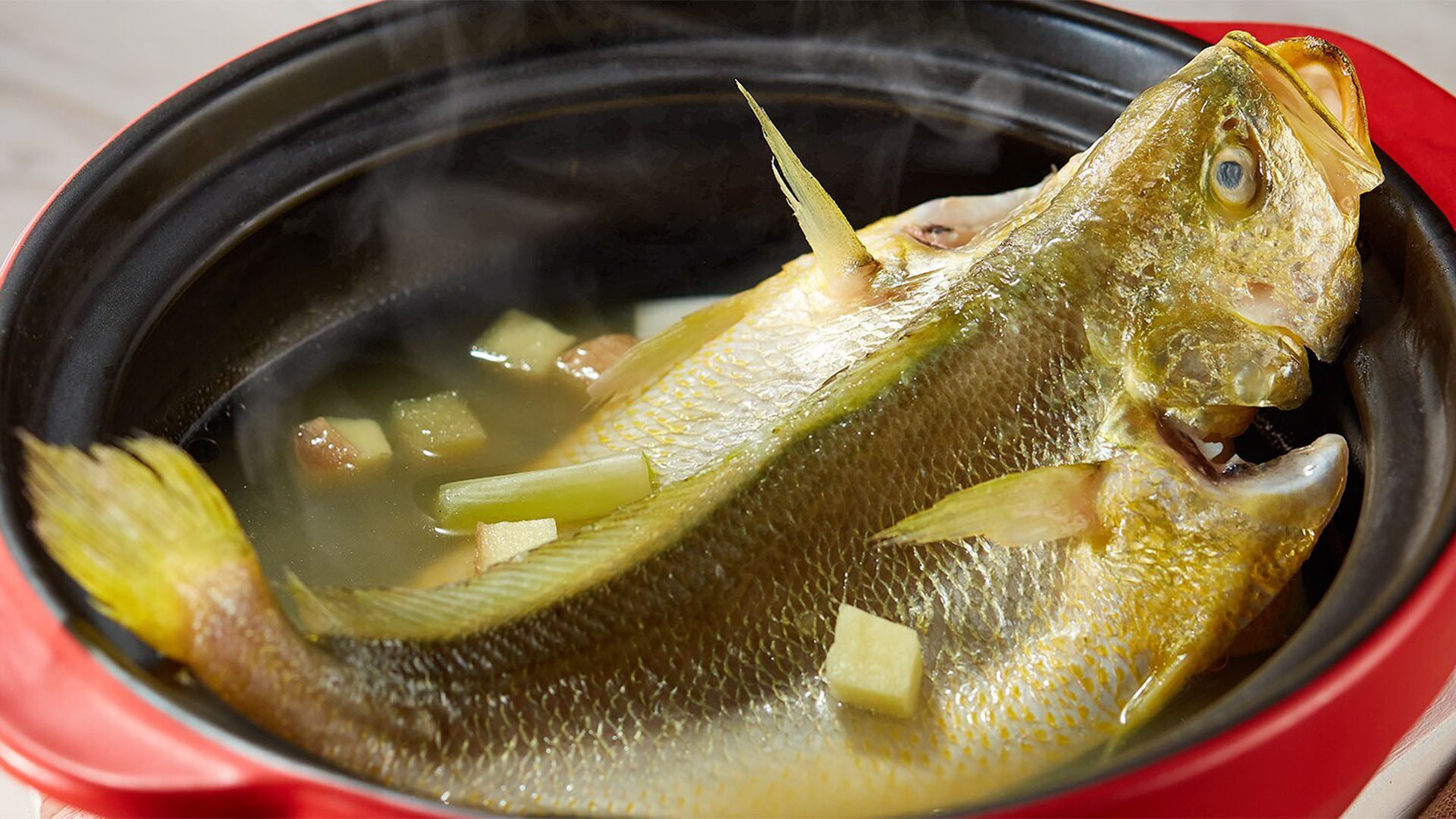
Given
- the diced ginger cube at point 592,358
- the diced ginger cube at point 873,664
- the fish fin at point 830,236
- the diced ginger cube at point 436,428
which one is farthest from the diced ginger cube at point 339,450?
the diced ginger cube at point 873,664

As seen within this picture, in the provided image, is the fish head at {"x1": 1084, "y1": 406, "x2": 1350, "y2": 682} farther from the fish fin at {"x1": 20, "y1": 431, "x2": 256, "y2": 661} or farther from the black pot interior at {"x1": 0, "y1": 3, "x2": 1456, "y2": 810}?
the fish fin at {"x1": 20, "y1": 431, "x2": 256, "y2": 661}

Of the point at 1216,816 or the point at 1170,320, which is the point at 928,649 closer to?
the point at 1216,816

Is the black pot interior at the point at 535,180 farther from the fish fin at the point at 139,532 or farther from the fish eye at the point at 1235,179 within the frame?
the fish fin at the point at 139,532

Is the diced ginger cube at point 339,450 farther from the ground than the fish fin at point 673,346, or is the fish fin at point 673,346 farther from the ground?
the fish fin at point 673,346

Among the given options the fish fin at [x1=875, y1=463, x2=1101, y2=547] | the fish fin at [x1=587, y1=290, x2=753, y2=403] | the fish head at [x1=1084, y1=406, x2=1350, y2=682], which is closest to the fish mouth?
the fish head at [x1=1084, y1=406, x2=1350, y2=682]

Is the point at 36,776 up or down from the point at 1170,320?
down

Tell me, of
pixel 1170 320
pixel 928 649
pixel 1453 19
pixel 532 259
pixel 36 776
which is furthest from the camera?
pixel 1453 19

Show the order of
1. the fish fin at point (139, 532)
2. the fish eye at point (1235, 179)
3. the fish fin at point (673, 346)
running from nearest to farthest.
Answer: the fish fin at point (139, 532)
the fish eye at point (1235, 179)
the fish fin at point (673, 346)

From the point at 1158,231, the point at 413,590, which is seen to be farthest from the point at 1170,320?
the point at 413,590
